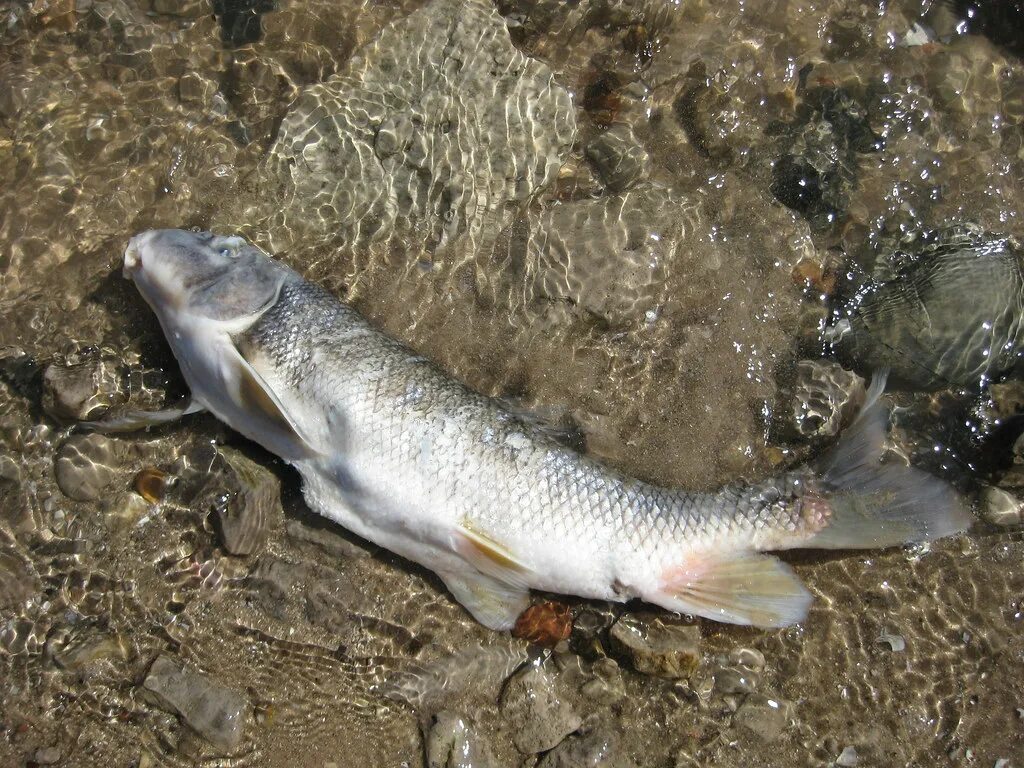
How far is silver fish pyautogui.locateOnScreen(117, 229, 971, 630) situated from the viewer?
11.8ft

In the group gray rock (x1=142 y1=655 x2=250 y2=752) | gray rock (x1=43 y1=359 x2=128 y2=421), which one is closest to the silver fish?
gray rock (x1=43 y1=359 x2=128 y2=421)

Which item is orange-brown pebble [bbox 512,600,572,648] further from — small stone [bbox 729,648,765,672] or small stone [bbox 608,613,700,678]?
small stone [bbox 729,648,765,672]

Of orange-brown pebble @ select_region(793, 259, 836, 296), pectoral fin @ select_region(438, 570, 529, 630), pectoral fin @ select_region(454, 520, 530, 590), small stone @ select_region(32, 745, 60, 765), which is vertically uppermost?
orange-brown pebble @ select_region(793, 259, 836, 296)

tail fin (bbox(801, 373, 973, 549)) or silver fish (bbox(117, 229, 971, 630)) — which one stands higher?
tail fin (bbox(801, 373, 973, 549))

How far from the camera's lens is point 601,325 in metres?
4.57

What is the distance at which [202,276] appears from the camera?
3.91 metres

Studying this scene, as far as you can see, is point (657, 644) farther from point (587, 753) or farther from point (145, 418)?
point (145, 418)

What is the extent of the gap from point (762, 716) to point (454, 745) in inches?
64.8

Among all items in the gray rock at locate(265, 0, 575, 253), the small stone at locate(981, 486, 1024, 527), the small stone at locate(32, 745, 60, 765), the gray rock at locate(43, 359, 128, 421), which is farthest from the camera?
the gray rock at locate(265, 0, 575, 253)

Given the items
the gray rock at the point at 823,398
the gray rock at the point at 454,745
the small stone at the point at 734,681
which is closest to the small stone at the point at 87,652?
the gray rock at the point at 454,745

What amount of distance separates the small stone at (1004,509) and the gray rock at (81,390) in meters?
5.10

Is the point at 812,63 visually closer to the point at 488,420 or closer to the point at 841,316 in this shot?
the point at 841,316

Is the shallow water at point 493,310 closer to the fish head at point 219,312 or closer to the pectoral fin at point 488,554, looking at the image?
the fish head at point 219,312

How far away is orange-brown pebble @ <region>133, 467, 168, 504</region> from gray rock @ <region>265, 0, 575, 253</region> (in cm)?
156
